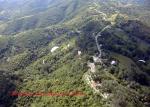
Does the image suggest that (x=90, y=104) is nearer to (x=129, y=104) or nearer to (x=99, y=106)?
(x=99, y=106)

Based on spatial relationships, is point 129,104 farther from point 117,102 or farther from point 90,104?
point 90,104

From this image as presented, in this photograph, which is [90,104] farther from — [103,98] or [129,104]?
[129,104]

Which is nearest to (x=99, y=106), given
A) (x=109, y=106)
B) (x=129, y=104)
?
(x=109, y=106)

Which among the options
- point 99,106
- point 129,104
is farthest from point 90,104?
point 129,104

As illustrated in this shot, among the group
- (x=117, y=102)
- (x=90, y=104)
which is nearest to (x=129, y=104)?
(x=117, y=102)
